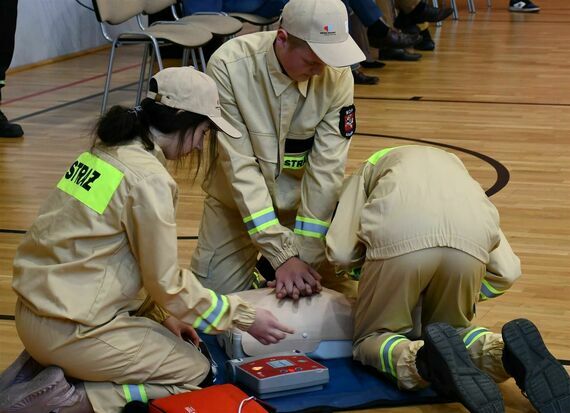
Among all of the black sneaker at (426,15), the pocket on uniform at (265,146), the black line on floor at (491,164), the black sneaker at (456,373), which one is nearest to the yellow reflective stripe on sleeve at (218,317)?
the black sneaker at (456,373)

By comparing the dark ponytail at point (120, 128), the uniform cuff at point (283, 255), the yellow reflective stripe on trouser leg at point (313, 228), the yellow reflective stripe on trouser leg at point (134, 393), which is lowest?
the yellow reflective stripe on trouser leg at point (134, 393)

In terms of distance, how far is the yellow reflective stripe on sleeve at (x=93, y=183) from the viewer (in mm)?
2279

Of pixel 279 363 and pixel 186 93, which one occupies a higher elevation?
pixel 186 93

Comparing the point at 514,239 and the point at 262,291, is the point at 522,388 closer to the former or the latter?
the point at 262,291

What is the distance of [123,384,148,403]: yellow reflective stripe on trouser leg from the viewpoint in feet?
7.84

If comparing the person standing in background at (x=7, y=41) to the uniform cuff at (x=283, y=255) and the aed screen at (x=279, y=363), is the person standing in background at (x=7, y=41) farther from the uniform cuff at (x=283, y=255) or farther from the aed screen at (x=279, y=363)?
the aed screen at (x=279, y=363)

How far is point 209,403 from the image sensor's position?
2.29 metres

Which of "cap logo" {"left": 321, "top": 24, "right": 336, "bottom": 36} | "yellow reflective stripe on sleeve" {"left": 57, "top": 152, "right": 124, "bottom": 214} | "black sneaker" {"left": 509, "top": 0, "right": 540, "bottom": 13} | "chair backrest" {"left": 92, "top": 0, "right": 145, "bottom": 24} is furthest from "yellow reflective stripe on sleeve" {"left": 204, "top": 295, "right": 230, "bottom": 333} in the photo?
"black sneaker" {"left": 509, "top": 0, "right": 540, "bottom": 13}

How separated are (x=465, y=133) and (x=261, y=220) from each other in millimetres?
2828

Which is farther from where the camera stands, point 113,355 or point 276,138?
point 276,138

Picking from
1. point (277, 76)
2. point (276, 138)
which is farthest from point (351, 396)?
point (277, 76)

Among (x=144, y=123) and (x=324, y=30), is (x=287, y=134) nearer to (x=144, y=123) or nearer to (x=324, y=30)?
(x=324, y=30)

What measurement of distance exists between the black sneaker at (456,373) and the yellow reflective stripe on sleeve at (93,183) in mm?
793

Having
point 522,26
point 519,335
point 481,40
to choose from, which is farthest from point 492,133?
point 522,26
